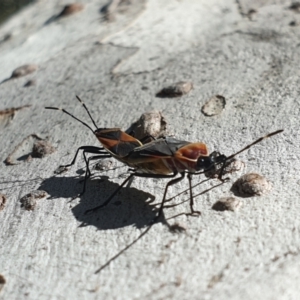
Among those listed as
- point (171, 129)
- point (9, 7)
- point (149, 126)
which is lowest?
point (9, 7)

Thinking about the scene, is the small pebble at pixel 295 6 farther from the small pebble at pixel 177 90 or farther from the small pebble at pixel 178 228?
the small pebble at pixel 178 228

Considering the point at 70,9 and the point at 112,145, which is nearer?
the point at 112,145

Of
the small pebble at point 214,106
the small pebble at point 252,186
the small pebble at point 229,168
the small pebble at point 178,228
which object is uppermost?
the small pebble at point 178,228

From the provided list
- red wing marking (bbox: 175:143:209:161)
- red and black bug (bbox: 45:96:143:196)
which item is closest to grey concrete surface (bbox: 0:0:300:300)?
red and black bug (bbox: 45:96:143:196)

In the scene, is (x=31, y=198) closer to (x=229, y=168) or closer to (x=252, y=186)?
(x=229, y=168)

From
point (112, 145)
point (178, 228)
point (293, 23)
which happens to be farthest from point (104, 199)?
point (293, 23)

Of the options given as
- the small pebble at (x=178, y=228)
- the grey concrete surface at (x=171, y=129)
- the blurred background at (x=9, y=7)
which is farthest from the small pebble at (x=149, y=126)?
the blurred background at (x=9, y=7)
